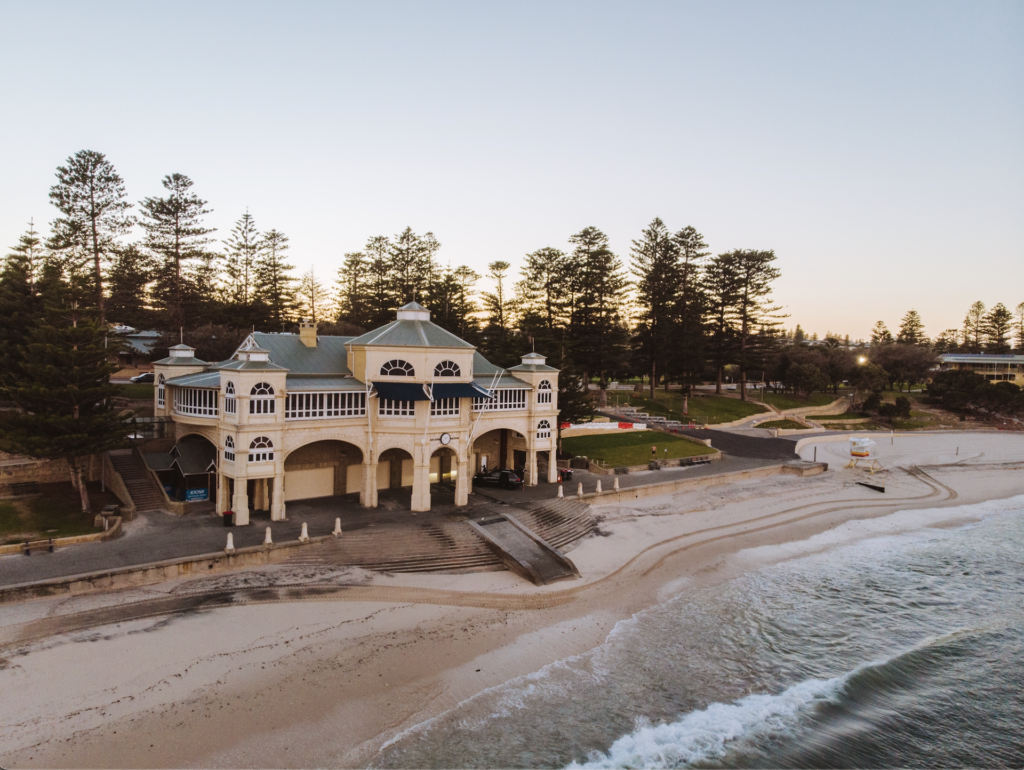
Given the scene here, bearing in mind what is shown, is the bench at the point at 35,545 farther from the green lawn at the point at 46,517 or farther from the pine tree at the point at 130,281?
the pine tree at the point at 130,281

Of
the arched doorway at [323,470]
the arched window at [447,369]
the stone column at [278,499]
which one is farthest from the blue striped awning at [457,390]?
the stone column at [278,499]

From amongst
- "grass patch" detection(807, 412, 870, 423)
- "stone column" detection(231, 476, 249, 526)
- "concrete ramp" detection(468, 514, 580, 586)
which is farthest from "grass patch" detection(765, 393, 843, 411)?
"stone column" detection(231, 476, 249, 526)

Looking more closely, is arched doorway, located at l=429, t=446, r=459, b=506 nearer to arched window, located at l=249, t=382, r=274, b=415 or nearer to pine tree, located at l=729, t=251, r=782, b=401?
arched window, located at l=249, t=382, r=274, b=415

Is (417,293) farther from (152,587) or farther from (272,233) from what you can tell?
(152,587)

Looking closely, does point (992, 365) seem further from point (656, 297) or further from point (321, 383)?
point (321, 383)

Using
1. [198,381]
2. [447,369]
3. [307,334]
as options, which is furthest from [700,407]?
[198,381]

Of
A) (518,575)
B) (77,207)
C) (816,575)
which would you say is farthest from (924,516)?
(77,207)

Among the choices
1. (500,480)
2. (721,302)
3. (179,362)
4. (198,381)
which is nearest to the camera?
(198,381)

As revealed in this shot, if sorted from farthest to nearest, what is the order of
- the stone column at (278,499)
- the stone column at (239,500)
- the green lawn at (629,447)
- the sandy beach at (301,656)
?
the green lawn at (629,447), the stone column at (278,499), the stone column at (239,500), the sandy beach at (301,656)
